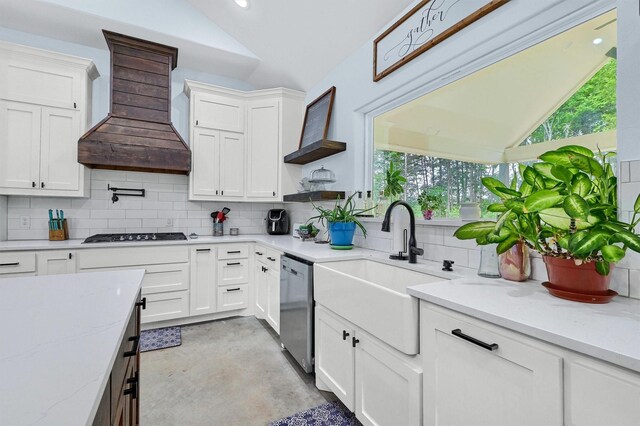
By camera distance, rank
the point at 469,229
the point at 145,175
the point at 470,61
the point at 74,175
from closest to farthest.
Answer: the point at 469,229 < the point at 470,61 < the point at 74,175 < the point at 145,175

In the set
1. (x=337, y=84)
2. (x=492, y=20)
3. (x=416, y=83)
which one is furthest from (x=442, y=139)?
(x=337, y=84)

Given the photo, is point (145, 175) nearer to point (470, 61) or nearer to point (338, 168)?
point (338, 168)

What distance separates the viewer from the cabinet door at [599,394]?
25.2 inches

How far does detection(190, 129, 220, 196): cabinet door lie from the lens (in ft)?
10.9

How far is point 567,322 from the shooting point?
2.73ft

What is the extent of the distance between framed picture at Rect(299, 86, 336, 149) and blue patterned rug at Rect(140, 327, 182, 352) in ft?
7.63

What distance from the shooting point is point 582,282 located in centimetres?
101

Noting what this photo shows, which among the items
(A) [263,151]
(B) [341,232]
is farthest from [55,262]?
(B) [341,232]

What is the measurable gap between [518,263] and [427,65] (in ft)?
4.59

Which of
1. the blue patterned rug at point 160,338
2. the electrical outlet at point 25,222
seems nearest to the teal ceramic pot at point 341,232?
the blue patterned rug at point 160,338

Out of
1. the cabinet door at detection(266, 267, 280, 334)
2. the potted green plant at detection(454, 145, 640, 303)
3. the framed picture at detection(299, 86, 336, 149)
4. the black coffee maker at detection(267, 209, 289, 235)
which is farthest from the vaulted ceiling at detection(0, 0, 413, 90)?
the cabinet door at detection(266, 267, 280, 334)

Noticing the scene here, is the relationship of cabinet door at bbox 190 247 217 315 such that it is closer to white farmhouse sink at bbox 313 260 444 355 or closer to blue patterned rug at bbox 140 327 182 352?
blue patterned rug at bbox 140 327 182 352

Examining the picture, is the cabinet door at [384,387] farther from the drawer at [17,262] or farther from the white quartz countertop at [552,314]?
the drawer at [17,262]

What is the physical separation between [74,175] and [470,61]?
3.45 metres
